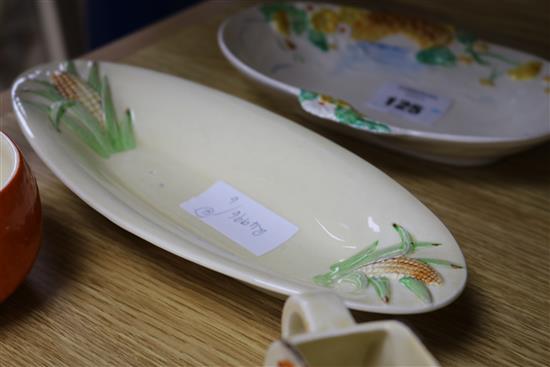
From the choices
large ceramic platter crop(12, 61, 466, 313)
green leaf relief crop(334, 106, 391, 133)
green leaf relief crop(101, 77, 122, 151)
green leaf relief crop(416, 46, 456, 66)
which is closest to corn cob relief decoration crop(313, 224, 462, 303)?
large ceramic platter crop(12, 61, 466, 313)

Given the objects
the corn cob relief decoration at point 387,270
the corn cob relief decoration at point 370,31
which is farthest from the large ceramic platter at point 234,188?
the corn cob relief decoration at point 370,31

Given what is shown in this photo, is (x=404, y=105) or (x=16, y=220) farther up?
(x=16, y=220)

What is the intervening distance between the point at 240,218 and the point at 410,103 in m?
0.33

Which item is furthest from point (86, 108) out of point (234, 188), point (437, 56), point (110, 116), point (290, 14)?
point (437, 56)

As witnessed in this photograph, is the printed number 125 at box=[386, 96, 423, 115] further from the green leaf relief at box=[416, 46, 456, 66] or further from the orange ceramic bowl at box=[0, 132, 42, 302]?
the orange ceramic bowl at box=[0, 132, 42, 302]

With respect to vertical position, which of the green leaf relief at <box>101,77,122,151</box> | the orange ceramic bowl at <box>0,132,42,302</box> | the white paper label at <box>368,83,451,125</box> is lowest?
the white paper label at <box>368,83,451,125</box>

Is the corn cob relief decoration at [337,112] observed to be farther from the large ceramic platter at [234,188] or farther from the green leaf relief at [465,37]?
the green leaf relief at [465,37]

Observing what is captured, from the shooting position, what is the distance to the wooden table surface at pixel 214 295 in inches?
19.6

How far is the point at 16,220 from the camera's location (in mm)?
463

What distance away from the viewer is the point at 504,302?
1.83 feet

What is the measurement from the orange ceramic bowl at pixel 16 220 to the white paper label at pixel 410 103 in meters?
0.46

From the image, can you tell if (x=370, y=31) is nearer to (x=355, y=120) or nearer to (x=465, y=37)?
(x=465, y=37)

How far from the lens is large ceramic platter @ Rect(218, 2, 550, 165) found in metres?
0.81

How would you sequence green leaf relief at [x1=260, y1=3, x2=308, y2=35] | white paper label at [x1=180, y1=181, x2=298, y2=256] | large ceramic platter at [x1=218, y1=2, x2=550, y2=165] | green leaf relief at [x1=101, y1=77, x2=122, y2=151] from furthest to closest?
green leaf relief at [x1=260, y1=3, x2=308, y2=35]
large ceramic platter at [x1=218, y1=2, x2=550, y2=165]
green leaf relief at [x1=101, y1=77, x2=122, y2=151]
white paper label at [x1=180, y1=181, x2=298, y2=256]
